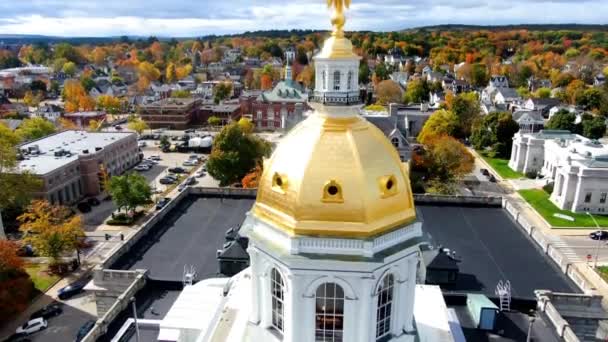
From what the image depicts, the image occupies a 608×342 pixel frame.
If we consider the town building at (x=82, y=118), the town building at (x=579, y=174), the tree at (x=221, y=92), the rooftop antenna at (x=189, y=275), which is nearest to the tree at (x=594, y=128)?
the town building at (x=579, y=174)

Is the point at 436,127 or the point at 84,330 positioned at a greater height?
the point at 436,127

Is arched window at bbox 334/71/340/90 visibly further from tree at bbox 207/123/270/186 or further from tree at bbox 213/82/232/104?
tree at bbox 213/82/232/104

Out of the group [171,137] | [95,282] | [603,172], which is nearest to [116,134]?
[171,137]

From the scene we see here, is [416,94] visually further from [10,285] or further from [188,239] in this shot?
[10,285]

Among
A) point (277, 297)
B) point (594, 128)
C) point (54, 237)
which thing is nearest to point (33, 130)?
point (54, 237)

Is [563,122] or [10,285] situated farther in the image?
[563,122]

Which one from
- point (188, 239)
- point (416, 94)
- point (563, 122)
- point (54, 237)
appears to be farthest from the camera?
point (416, 94)

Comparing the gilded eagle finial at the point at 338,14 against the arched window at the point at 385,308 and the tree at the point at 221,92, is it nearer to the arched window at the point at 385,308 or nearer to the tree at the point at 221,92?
the arched window at the point at 385,308
